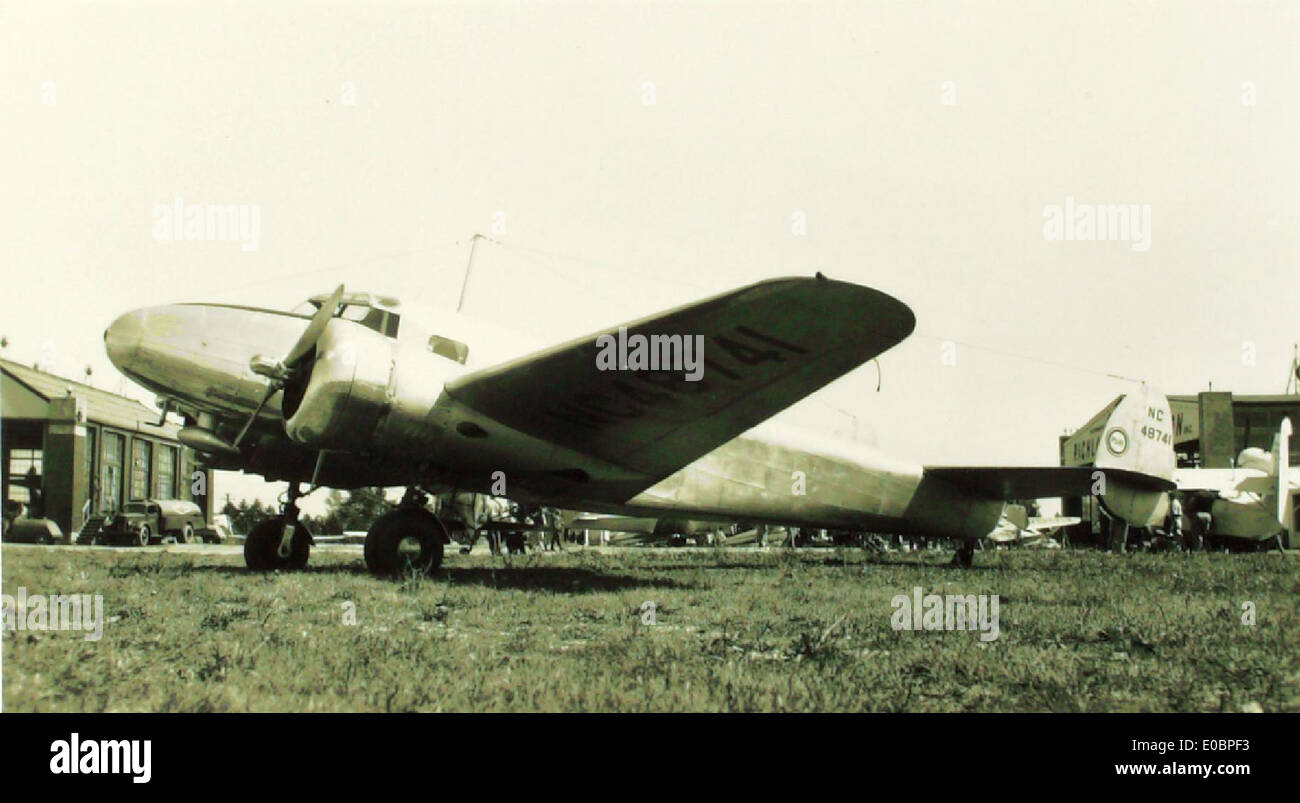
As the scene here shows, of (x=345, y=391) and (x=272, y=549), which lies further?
(x=272, y=549)

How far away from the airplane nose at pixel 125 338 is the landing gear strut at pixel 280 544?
8.32 ft

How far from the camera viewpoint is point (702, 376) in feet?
27.9

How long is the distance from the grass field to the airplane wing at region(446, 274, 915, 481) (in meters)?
1.64

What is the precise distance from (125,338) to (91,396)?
67.3 ft

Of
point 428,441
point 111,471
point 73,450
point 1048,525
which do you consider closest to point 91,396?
point 73,450

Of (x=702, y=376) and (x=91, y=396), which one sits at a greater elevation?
(x=91, y=396)

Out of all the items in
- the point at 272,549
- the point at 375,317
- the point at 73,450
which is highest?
the point at 375,317

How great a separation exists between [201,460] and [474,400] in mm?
6311

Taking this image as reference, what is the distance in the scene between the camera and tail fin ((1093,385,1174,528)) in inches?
569

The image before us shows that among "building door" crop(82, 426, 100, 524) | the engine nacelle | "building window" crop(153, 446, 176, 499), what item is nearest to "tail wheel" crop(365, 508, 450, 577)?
the engine nacelle

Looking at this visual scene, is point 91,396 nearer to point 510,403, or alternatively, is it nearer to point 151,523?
point 151,523

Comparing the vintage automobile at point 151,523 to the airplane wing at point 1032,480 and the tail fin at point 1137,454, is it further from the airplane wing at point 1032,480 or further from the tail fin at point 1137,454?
the tail fin at point 1137,454
